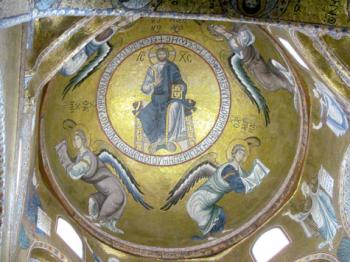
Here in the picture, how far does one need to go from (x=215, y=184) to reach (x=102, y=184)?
254 cm

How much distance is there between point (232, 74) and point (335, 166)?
3.36 metres

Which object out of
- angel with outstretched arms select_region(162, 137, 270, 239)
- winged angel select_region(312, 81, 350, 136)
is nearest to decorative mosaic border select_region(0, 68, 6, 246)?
winged angel select_region(312, 81, 350, 136)

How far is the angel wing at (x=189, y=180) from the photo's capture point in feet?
50.0

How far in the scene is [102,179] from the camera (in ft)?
49.3

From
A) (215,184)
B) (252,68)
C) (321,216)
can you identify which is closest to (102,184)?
(215,184)

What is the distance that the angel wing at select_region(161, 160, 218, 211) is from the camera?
15.2 metres

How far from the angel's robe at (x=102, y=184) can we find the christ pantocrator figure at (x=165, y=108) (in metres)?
1.23

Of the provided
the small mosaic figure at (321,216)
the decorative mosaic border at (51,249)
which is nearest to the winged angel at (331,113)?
the small mosaic figure at (321,216)

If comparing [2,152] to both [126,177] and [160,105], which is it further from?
[160,105]

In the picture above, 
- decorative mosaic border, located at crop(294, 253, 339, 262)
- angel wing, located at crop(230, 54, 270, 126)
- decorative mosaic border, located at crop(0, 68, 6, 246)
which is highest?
angel wing, located at crop(230, 54, 270, 126)

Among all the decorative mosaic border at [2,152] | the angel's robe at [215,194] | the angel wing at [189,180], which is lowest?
the decorative mosaic border at [2,152]

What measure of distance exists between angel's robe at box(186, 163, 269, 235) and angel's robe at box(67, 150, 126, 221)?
1.60 m

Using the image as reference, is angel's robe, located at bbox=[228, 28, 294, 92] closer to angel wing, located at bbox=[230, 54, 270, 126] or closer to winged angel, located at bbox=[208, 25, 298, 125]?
winged angel, located at bbox=[208, 25, 298, 125]

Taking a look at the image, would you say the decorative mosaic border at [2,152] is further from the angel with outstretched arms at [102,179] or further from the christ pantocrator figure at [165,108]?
the christ pantocrator figure at [165,108]
